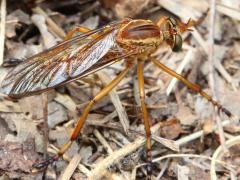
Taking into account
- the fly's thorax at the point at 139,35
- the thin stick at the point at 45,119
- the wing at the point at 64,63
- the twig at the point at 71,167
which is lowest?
the twig at the point at 71,167

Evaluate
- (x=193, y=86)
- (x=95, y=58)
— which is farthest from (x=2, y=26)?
(x=193, y=86)

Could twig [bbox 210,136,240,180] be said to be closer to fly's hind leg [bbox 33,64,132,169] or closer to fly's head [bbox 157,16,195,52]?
fly's head [bbox 157,16,195,52]

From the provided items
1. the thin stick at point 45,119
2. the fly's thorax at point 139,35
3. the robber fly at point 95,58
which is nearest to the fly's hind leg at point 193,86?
the robber fly at point 95,58

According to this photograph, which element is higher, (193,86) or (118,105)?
(193,86)

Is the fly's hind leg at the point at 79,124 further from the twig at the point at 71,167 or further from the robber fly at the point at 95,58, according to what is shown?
the twig at the point at 71,167

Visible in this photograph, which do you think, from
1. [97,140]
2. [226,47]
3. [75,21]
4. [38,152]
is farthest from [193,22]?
[38,152]

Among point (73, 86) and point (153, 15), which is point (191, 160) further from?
point (153, 15)

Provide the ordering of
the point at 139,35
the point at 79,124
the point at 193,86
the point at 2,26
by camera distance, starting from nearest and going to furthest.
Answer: the point at 79,124 → the point at 139,35 → the point at 193,86 → the point at 2,26

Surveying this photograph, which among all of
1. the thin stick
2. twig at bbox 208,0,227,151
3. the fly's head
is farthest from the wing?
twig at bbox 208,0,227,151

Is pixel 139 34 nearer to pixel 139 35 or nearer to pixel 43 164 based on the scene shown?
pixel 139 35
